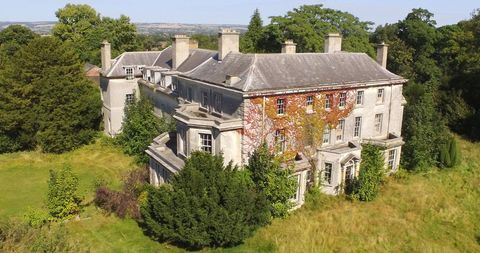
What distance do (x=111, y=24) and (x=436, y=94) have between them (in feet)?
182

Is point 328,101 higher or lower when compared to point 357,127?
higher

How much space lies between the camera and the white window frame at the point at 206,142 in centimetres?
2778

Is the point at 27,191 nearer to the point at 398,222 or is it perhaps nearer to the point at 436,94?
the point at 398,222

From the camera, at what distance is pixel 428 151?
3534 centimetres

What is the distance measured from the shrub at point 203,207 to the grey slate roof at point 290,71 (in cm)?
644

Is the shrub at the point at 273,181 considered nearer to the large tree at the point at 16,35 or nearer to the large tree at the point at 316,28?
the large tree at the point at 316,28

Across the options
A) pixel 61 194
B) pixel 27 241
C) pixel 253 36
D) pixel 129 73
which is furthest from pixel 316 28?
pixel 27 241

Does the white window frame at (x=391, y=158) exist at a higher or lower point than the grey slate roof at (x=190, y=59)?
lower

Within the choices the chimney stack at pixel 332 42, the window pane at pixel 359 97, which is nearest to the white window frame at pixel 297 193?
the window pane at pixel 359 97

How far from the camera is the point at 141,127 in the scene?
39031 mm

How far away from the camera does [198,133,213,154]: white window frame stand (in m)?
27.8

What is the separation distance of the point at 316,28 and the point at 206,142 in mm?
36476

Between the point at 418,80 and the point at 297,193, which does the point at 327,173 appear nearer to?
the point at 297,193

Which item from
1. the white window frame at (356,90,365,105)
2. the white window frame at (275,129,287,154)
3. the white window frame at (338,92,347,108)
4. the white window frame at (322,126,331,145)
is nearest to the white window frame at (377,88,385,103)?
the white window frame at (356,90,365,105)
